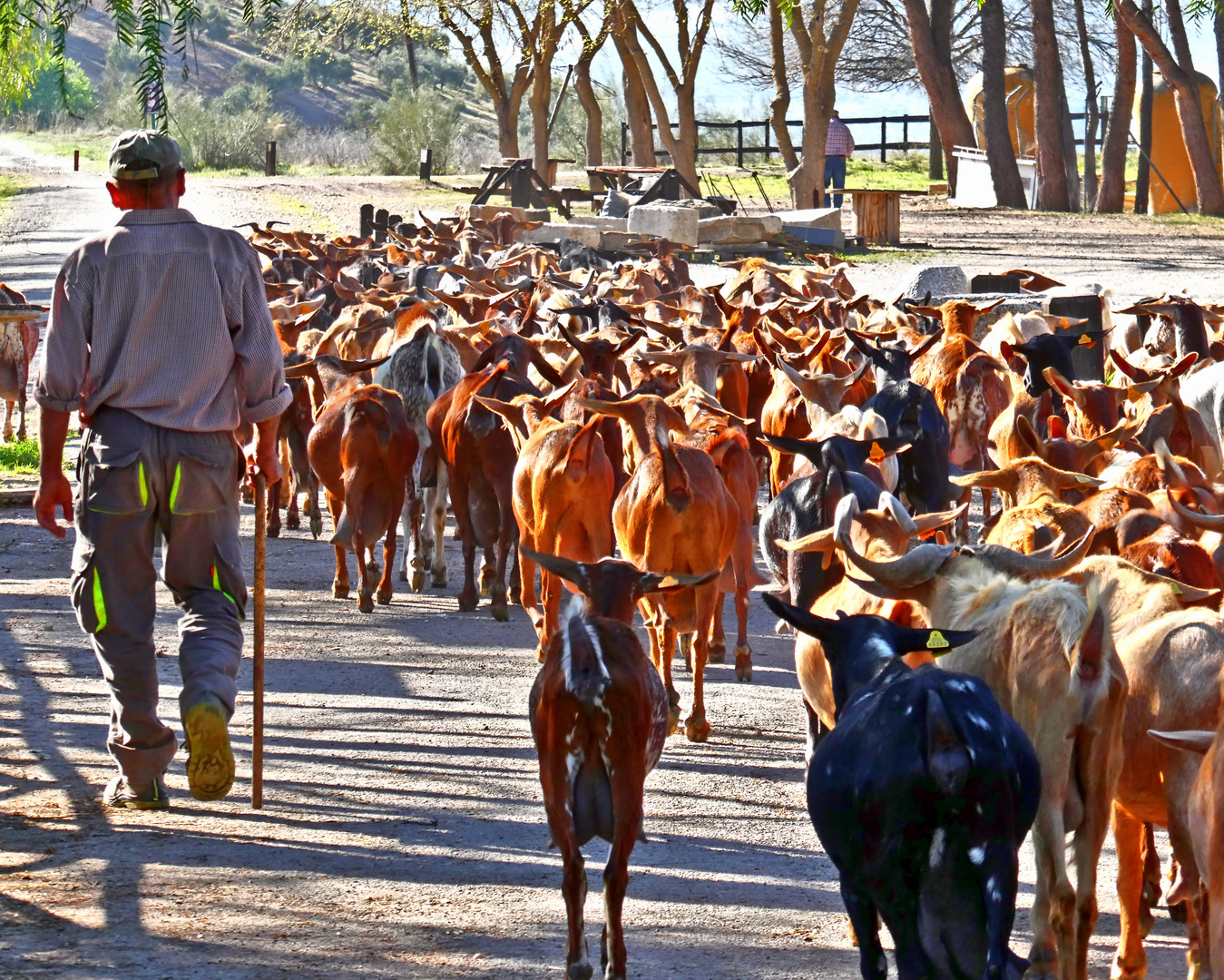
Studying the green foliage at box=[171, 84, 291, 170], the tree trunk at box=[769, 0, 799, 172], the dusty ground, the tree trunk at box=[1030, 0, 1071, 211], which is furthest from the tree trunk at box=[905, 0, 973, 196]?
the dusty ground

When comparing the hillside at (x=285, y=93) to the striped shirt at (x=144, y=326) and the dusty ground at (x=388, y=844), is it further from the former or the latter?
the striped shirt at (x=144, y=326)

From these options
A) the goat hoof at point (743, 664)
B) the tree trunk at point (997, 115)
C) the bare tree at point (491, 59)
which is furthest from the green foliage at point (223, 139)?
the goat hoof at point (743, 664)

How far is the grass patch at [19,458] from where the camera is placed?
15.3m

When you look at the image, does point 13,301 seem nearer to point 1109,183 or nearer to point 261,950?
point 261,950

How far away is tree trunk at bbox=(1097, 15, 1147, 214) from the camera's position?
3644cm

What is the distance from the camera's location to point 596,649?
18.0 feet

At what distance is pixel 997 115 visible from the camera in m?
39.9

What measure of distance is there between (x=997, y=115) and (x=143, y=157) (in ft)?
119

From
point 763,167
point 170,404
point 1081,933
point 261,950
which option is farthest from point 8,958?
point 763,167

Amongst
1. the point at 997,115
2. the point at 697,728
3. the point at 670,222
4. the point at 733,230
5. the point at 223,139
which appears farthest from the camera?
the point at 223,139

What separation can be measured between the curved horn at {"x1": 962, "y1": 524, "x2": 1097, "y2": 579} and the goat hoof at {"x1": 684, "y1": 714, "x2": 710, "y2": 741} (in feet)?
8.26

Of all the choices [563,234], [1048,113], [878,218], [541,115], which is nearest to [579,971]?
[563,234]

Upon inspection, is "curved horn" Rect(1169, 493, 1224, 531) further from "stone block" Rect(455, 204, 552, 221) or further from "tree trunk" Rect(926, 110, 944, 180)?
"tree trunk" Rect(926, 110, 944, 180)

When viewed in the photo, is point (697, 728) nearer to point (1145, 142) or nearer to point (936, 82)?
point (936, 82)
